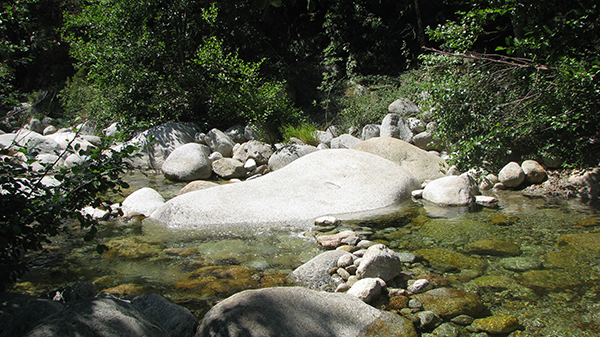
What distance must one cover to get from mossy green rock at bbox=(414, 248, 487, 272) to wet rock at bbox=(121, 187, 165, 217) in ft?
13.0

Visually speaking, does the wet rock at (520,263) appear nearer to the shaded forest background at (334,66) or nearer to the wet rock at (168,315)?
the shaded forest background at (334,66)

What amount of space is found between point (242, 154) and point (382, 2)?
348 inches

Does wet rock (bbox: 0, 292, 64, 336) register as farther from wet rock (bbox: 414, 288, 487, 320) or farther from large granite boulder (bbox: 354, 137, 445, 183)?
large granite boulder (bbox: 354, 137, 445, 183)

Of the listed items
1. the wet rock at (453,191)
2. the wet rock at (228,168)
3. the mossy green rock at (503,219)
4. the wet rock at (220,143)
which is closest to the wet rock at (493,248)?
the mossy green rock at (503,219)

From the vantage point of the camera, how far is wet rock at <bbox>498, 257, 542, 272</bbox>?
3.78 metres

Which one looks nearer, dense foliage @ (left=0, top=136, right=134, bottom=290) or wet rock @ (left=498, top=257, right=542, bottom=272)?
dense foliage @ (left=0, top=136, right=134, bottom=290)

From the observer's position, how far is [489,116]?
6.17 meters

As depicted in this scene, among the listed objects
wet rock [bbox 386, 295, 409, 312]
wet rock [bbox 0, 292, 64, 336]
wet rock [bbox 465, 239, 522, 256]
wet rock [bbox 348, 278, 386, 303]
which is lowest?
wet rock [bbox 465, 239, 522, 256]

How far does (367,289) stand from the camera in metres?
3.25

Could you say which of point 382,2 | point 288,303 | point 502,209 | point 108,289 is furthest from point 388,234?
point 382,2

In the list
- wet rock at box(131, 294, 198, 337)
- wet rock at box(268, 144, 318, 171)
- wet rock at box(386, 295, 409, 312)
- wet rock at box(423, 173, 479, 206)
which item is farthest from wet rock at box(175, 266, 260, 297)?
wet rock at box(268, 144, 318, 171)

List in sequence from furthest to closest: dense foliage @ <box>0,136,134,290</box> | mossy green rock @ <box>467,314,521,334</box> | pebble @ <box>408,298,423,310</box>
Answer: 1. pebble @ <box>408,298,423,310</box>
2. mossy green rock @ <box>467,314,521,334</box>
3. dense foliage @ <box>0,136,134,290</box>

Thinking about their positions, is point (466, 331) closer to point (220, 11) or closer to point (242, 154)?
point (242, 154)

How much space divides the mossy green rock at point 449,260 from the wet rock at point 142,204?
13.0ft
